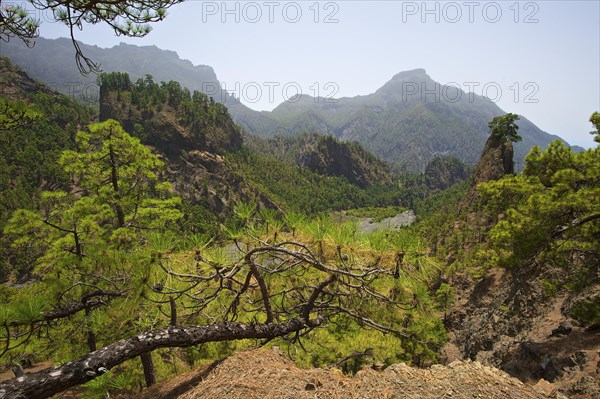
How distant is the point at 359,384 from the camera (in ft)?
9.46

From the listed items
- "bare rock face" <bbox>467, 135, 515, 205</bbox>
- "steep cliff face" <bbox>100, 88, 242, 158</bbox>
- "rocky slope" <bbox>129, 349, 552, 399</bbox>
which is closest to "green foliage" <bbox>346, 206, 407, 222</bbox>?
"steep cliff face" <bbox>100, 88, 242, 158</bbox>

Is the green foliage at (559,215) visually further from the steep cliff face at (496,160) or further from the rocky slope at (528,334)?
the steep cliff face at (496,160)

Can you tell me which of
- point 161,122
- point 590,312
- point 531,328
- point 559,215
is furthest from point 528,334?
point 161,122

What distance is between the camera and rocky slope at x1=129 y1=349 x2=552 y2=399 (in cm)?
273

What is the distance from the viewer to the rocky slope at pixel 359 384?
2.73 metres

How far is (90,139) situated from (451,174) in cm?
17445

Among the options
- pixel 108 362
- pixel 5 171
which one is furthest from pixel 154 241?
pixel 5 171

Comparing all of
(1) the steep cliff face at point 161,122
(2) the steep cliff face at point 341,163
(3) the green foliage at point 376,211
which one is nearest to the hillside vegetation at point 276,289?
(1) the steep cliff face at point 161,122

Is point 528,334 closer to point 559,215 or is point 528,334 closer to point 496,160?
point 559,215

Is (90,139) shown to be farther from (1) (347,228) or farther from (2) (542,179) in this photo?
(2) (542,179)

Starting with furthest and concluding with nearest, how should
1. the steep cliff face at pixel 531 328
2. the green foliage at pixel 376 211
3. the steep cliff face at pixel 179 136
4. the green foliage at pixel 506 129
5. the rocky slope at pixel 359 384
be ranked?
the green foliage at pixel 376 211 < the steep cliff face at pixel 179 136 < the green foliage at pixel 506 129 < the steep cliff face at pixel 531 328 < the rocky slope at pixel 359 384

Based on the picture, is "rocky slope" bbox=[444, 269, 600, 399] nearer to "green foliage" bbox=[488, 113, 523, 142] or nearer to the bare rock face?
the bare rock face

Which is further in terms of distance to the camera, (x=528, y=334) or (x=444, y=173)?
(x=444, y=173)

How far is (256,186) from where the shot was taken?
88.6 m
